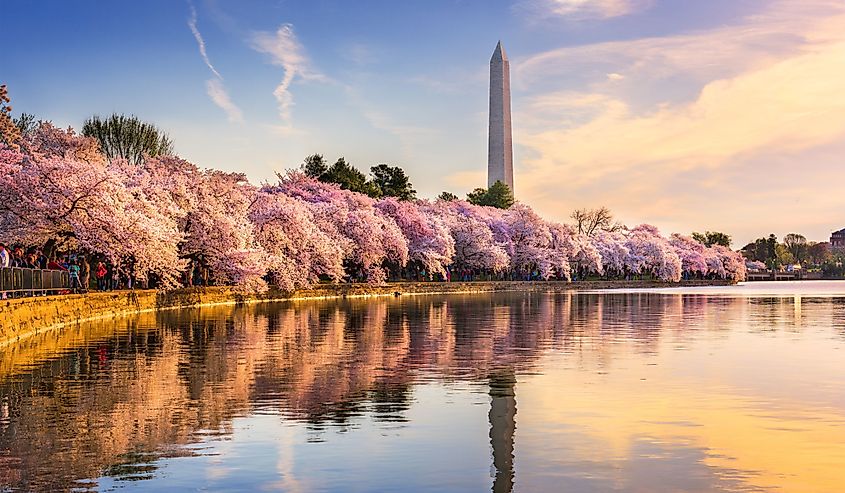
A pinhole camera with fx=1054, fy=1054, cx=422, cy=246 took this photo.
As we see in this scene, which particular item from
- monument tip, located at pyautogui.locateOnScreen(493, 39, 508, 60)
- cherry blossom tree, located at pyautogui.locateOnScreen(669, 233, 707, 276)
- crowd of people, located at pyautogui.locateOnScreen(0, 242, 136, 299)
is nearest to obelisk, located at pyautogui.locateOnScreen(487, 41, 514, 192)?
monument tip, located at pyautogui.locateOnScreen(493, 39, 508, 60)

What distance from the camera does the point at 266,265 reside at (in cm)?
6944

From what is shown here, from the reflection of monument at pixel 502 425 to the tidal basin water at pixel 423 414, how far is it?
1.8 inches

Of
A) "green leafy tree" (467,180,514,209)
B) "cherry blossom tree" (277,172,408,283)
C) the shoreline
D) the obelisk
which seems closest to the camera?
the shoreline

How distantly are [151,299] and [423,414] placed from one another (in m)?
40.1

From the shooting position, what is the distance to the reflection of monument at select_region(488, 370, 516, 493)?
12.3m

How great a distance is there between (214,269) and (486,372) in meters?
44.9

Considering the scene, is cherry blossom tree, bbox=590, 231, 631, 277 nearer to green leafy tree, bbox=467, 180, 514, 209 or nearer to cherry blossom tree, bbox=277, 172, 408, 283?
green leafy tree, bbox=467, 180, 514, 209

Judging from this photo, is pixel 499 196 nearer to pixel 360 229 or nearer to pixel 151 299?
pixel 360 229

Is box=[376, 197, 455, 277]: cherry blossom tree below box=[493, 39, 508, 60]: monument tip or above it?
below

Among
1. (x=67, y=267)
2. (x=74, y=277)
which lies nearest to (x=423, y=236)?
(x=67, y=267)

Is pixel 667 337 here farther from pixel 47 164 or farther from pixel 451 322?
pixel 47 164

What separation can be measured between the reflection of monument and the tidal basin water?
0.05 metres

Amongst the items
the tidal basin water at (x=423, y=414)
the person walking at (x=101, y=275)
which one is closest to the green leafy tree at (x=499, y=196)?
the person walking at (x=101, y=275)

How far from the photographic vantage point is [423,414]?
17078 millimetres
